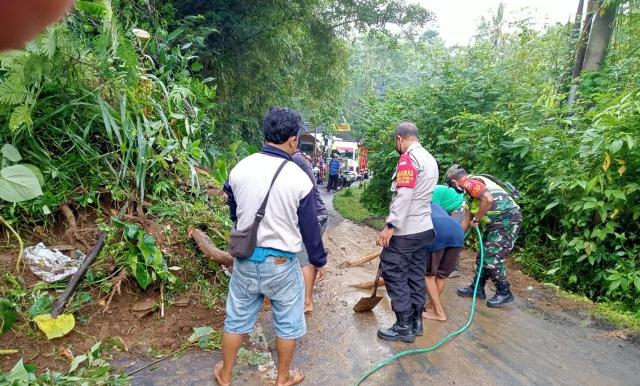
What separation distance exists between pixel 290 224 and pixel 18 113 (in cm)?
241

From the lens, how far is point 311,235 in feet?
8.52

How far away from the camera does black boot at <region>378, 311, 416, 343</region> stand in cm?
362

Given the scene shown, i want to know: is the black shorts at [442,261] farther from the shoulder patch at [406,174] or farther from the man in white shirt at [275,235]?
the man in white shirt at [275,235]

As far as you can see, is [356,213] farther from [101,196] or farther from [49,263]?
[49,263]

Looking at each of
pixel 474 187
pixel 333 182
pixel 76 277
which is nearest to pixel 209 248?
pixel 76 277

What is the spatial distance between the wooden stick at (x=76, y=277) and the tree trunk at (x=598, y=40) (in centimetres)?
747

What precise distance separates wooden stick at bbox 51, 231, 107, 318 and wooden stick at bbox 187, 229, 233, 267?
2.41 ft

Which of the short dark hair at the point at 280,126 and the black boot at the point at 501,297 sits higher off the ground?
the short dark hair at the point at 280,126

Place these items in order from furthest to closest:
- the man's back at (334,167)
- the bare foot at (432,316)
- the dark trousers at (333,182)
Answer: the dark trousers at (333,182), the man's back at (334,167), the bare foot at (432,316)

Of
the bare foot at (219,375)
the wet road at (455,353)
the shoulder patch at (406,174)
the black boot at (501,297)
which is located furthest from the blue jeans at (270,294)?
Result: the black boot at (501,297)

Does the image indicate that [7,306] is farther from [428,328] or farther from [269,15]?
[269,15]

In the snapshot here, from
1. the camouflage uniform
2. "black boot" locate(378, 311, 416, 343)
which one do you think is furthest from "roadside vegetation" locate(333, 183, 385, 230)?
"black boot" locate(378, 311, 416, 343)

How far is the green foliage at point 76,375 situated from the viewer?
242 centimetres

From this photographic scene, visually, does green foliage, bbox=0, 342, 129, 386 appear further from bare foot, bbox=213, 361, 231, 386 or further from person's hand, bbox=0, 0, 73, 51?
person's hand, bbox=0, 0, 73, 51
